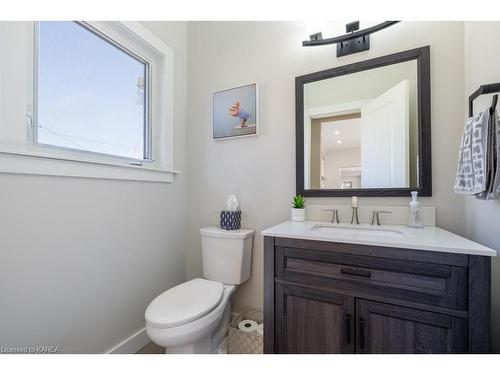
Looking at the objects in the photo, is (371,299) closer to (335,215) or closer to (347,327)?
(347,327)

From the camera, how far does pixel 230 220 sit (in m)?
1.55

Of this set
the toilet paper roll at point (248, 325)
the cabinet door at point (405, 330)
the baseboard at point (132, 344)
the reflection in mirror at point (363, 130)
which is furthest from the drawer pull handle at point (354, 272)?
the baseboard at point (132, 344)

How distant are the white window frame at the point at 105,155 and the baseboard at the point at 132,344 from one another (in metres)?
0.98

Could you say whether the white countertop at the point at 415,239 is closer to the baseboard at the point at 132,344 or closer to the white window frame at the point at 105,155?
the white window frame at the point at 105,155

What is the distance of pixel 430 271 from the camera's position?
0.80 meters

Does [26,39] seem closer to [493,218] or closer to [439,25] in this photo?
[439,25]

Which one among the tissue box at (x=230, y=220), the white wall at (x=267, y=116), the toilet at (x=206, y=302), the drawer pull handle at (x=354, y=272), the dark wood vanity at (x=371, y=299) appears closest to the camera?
the dark wood vanity at (x=371, y=299)

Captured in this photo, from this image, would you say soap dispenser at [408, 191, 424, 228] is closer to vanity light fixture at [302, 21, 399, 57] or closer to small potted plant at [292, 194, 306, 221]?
small potted plant at [292, 194, 306, 221]

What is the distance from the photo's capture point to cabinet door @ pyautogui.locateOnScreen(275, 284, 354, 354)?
92 cm

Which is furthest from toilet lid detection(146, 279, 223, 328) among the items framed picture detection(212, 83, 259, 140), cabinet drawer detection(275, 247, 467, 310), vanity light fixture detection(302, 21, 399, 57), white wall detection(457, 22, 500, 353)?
vanity light fixture detection(302, 21, 399, 57)

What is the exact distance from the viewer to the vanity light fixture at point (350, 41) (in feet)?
4.19

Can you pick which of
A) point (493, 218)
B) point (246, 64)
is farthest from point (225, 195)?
point (493, 218)

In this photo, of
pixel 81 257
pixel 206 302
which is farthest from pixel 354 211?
pixel 81 257

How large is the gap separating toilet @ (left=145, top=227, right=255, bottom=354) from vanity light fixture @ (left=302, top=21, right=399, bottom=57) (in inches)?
49.5
